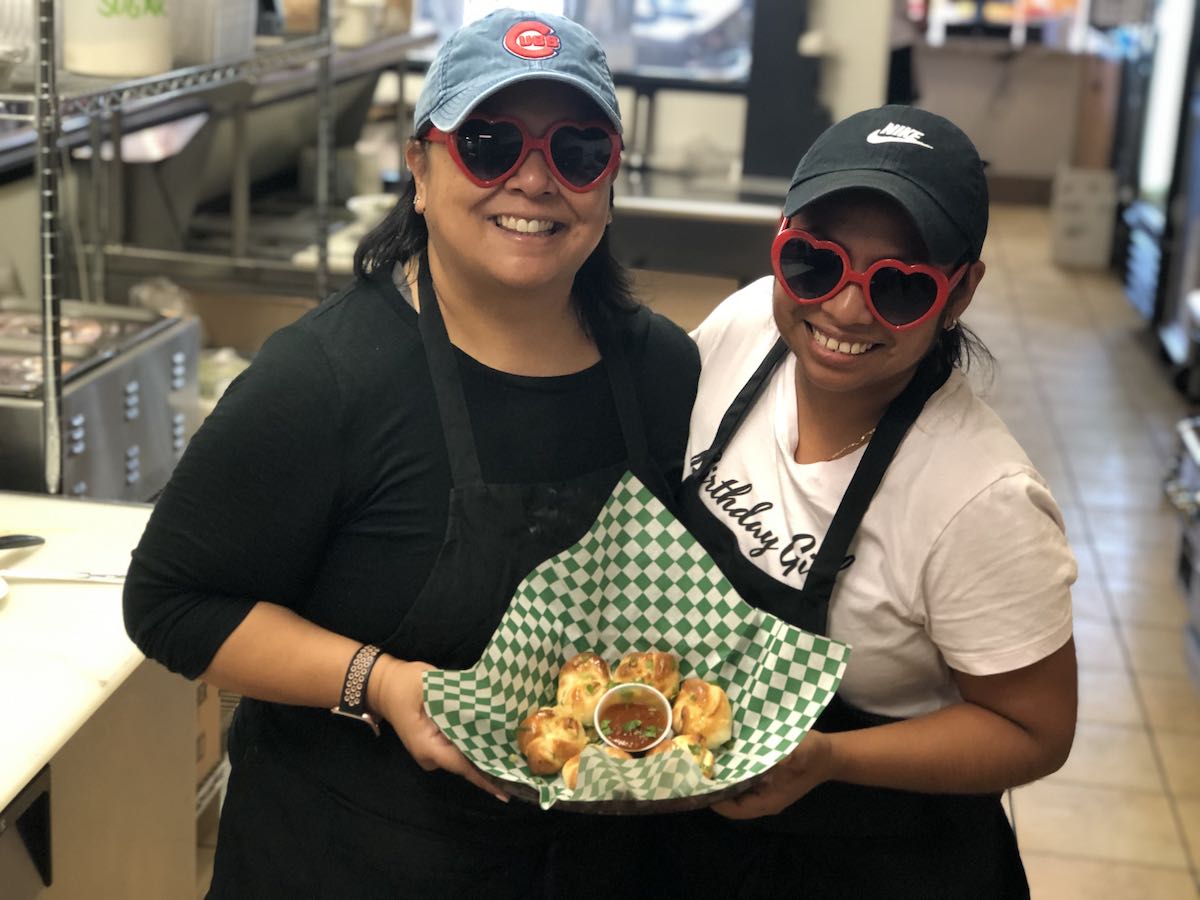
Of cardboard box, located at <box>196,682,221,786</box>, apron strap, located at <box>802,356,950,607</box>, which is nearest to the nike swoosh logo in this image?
apron strap, located at <box>802,356,950,607</box>

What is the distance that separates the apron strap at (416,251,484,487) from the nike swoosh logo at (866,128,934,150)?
0.50 m

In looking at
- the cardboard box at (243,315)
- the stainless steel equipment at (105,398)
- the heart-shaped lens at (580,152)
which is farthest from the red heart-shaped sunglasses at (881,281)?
the cardboard box at (243,315)

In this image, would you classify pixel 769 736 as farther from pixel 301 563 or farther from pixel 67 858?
pixel 67 858

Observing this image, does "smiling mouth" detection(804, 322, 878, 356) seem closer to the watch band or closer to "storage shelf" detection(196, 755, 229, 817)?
the watch band

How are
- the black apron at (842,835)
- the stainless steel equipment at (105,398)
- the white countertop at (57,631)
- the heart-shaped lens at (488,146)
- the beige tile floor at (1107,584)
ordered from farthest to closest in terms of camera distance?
the beige tile floor at (1107,584) → the stainless steel equipment at (105,398) → the white countertop at (57,631) → the black apron at (842,835) → the heart-shaped lens at (488,146)

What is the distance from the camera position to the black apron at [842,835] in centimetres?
163

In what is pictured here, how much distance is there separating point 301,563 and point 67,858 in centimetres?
86

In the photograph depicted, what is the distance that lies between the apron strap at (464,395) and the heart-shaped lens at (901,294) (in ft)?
1.12

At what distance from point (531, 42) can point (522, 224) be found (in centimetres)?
19

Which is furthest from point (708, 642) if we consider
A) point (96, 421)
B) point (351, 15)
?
point (351, 15)

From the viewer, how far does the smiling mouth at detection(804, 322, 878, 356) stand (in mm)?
1489

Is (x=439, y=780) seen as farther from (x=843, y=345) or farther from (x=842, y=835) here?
(x=843, y=345)

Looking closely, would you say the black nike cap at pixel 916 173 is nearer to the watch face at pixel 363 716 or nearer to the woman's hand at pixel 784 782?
the woman's hand at pixel 784 782

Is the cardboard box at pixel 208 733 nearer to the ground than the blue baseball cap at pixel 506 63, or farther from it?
nearer to the ground
